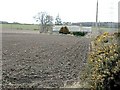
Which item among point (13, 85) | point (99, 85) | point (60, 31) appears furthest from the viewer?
point (60, 31)

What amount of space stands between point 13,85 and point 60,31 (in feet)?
238

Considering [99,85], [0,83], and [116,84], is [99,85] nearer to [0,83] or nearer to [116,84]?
[116,84]

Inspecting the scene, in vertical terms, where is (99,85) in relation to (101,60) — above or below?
below

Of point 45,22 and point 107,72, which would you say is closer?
point 107,72

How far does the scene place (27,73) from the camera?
33.9ft

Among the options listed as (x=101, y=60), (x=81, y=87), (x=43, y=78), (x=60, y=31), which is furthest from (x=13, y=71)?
(x=60, y=31)

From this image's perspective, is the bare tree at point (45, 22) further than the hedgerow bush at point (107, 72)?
Yes

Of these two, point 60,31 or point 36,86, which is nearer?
point 36,86

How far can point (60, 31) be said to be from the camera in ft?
264

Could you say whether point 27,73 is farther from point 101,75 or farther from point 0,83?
point 101,75

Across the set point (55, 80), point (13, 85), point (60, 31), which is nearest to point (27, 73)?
point (55, 80)

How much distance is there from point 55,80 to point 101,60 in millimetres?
3054

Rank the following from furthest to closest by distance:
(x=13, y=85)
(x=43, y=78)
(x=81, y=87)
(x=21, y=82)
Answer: (x=43, y=78) < (x=21, y=82) < (x=13, y=85) < (x=81, y=87)

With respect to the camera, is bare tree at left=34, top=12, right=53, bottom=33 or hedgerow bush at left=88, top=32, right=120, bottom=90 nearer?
hedgerow bush at left=88, top=32, right=120, bottom=90
